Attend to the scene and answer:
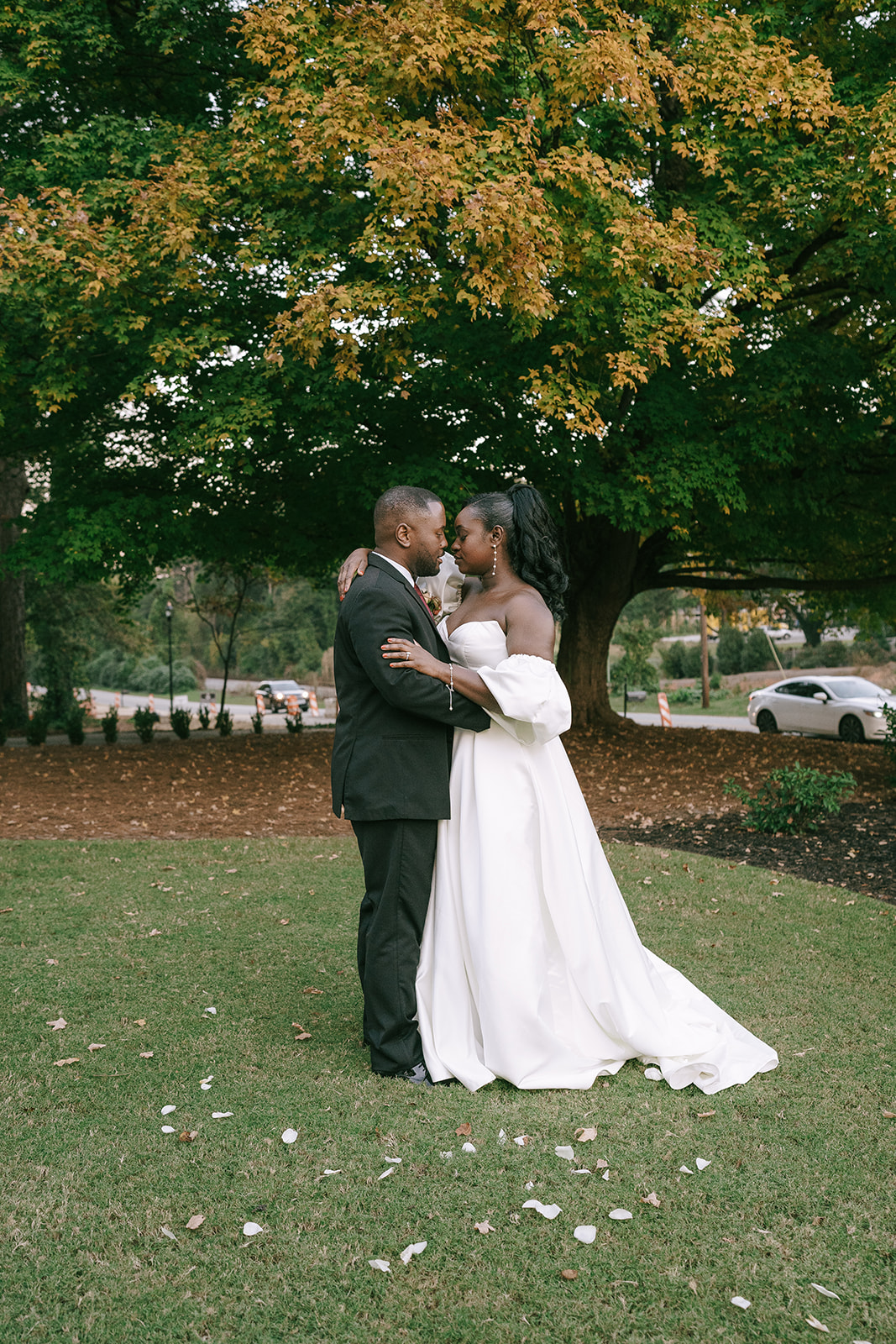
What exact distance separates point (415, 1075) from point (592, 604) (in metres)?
14.2

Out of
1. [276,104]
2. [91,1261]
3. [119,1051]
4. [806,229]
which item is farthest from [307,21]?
[91,1261]

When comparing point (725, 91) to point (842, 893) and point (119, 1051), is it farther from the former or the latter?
point (119, 1051)

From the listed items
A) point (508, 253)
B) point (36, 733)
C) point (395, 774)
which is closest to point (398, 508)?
point (395, 774)

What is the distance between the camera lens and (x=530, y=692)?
3850mm

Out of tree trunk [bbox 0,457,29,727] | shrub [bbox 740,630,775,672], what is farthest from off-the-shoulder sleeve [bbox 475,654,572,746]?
shrub [bbox 740,630,775,672]

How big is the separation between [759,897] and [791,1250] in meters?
4.47

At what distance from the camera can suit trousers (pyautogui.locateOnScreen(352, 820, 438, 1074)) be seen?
3.96 m

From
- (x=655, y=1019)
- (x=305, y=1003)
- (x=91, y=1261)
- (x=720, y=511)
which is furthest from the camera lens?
(x=720, y=511)

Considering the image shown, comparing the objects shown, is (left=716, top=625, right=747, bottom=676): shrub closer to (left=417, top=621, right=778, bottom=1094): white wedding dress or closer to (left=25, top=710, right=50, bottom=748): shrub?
(left=25, top=710, right=50, bottom=748): shrub

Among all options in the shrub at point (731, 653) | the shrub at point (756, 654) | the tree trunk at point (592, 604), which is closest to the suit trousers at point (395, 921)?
the tree trunk at point (592, 604)

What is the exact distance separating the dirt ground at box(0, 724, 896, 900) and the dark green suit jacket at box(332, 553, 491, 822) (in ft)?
15.7

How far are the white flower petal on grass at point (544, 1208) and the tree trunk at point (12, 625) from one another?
19358mm

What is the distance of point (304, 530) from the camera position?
1572 centimetres

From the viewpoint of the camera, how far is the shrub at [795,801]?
9.09 meters
